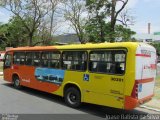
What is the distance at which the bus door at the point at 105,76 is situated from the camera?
9.96 meters

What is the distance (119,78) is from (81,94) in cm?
Answer: 204

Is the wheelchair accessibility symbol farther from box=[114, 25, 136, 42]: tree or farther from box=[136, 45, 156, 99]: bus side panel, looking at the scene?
box=[114, 25, 136, 42]: tree

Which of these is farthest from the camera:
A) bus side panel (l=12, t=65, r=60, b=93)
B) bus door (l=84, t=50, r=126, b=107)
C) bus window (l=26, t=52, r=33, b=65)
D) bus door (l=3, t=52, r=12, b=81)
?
bus door (l=3, t=52, r=12, b=81)

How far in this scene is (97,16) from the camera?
88.3 feet

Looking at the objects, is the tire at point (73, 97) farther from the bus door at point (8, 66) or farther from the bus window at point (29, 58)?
the bus door at point (8, 66)

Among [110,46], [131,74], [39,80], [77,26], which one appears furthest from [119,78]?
[77,26]

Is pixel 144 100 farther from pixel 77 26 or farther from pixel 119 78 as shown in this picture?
pixel 77 26

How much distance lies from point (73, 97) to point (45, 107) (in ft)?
3.81

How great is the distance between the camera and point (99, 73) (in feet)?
35.1

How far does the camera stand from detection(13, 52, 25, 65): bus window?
15383mm

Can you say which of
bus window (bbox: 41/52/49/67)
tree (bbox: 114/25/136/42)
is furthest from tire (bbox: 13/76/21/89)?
tree (bbox: 114/25/136/42)

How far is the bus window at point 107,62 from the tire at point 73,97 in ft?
3.97

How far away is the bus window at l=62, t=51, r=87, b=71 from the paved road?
153cm

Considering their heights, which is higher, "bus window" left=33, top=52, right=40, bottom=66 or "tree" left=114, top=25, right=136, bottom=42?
"tree" left=114, top=25, right=136, bottom=42
